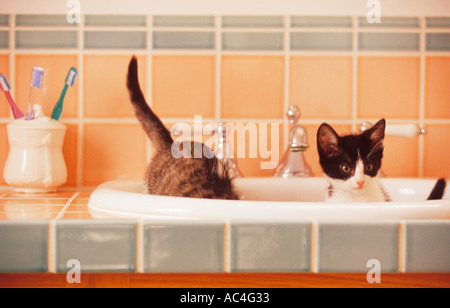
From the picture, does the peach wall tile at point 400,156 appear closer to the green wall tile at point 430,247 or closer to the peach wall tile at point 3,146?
the green wall tile at point 430,247

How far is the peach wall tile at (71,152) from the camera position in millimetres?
1150

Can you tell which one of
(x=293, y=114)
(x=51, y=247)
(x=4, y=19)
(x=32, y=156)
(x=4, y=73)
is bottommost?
(x=51, y=247)

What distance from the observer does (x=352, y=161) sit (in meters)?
0.88

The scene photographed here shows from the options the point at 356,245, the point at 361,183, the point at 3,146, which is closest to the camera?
the point at 356,245

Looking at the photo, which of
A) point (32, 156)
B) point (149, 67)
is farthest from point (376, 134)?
point (32, 156)

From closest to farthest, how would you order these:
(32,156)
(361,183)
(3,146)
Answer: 1. (361,183)
2. (32,156)
3. (3,146)

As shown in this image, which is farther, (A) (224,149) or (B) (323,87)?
(B) (323,87)

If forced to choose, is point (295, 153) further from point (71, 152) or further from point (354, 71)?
point (71, 152)

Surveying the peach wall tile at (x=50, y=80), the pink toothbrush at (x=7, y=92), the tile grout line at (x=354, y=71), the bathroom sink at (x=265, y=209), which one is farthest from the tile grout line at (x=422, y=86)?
the pink toothbrush at (x=7, y=92)

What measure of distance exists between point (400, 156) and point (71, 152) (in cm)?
96

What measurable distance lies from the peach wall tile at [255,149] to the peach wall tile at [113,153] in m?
0.28

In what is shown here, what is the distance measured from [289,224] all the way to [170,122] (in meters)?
Answer: 0.69

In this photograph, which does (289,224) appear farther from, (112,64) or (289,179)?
(112,64)
